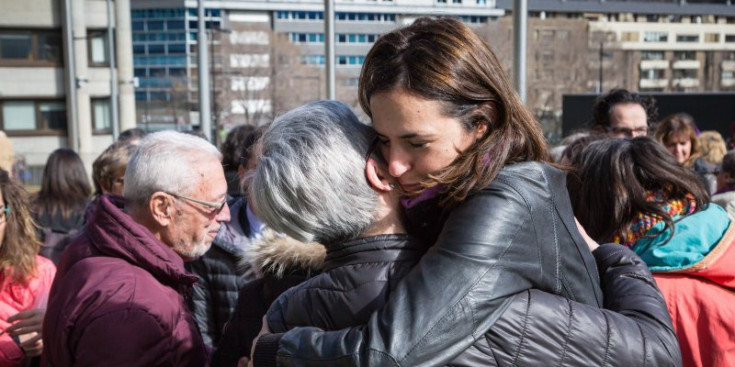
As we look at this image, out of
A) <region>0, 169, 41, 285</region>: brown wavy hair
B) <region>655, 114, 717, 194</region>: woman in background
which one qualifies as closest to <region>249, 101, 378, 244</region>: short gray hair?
<region>0, 169, 41, 285</region>: brown wavy hair

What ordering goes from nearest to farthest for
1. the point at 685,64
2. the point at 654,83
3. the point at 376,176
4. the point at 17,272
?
the point at 376,176 < the point at 17,272 < the point at 685,64 < the point at 654,83

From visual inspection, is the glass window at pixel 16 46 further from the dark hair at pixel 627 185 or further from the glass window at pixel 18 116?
the dark hair at pixel 627 185

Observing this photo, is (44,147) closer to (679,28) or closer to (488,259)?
(488,259)

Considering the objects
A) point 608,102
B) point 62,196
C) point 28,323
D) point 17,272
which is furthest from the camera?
point 62,196

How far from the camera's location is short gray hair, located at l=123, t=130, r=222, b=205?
2986 millimetres

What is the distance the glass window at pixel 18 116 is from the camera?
3269 cm

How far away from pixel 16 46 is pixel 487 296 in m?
34.8

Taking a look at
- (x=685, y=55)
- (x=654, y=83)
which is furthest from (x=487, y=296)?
(x=654, y=83)

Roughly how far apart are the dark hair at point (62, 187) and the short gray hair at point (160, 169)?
11.8 ft

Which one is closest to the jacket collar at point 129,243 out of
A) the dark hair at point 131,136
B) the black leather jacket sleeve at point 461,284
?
the black leather jacket sleeve at point 461,284

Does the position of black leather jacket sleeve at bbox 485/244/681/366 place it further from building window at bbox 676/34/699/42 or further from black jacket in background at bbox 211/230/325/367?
building window at bbox 676/34/699/42

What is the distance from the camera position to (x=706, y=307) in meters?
2.60

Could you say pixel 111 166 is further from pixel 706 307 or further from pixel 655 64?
pixel 655 64

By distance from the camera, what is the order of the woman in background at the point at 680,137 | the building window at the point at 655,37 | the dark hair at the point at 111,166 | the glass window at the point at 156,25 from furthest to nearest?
1. the glass window at the point at 156,25
2. the building window at the point at 655,37
3. the woman in background at the point at 680,137
4. the dark hair at the point at 111,166
